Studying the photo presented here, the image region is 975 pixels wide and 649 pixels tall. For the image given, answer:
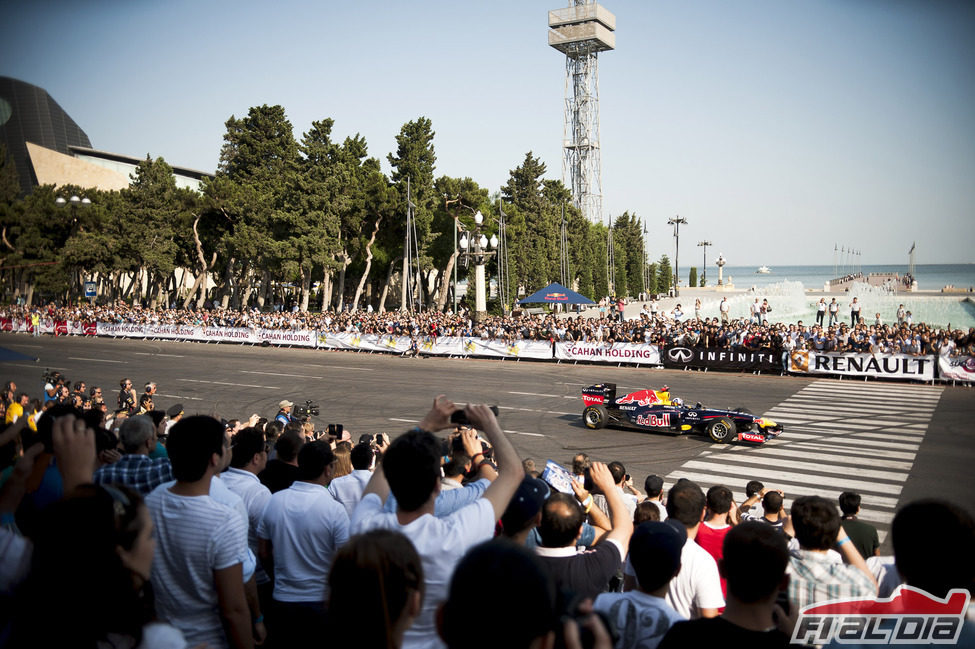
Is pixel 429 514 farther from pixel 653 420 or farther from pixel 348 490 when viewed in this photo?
pixel 653 420

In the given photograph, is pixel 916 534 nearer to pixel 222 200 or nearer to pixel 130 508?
pixel 130 508

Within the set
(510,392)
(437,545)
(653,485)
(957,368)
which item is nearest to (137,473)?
(437,545)

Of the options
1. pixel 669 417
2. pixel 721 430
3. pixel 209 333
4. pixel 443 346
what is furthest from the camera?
pixel 209 333

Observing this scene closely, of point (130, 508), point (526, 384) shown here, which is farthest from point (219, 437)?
point (526, 384)

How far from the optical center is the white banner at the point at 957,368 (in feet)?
80.0

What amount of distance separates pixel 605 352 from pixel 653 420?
13395mm

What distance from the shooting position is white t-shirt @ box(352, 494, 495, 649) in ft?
9.40

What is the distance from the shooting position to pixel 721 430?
16641mm

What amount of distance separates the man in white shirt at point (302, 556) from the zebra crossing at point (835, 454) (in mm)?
9423

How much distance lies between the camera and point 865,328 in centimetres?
2708

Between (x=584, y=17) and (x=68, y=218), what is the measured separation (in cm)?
7181

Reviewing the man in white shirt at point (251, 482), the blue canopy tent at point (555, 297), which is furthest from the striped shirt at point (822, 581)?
the blue canopy tent at point (555, 297)

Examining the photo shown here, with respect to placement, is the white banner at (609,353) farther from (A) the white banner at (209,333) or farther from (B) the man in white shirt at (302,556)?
(B) the man in white shirt at (302,556)

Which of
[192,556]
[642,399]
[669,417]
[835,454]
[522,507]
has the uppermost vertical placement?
[522,507]
